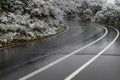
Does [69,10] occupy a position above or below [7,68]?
below

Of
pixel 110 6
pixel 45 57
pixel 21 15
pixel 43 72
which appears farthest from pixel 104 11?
pixel 43 72

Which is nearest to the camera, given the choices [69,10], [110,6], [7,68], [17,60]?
[7,68]

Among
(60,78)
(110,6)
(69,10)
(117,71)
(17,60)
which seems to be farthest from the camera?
(69,10)

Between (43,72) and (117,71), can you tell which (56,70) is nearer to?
(43,72)

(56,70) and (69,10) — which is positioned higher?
(56,70)

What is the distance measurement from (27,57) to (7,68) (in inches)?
92.4

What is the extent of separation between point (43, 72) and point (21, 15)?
16.1m

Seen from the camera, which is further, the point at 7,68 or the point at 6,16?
the point at 6,16

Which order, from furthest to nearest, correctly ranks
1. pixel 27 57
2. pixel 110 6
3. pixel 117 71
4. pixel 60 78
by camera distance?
pixel 110 6
pixel 27 57
pixel 117 71
pixel 60 78

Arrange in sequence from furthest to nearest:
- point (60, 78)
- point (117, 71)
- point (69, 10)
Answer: point (69, 10)
point (117, 71)
point (60, 78)

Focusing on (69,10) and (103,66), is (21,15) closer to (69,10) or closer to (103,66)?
(103,66)

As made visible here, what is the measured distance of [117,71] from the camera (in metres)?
8.74

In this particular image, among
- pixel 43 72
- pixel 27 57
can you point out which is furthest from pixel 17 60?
pixel 43 72

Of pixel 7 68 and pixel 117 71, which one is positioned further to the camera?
pixel 7 68
